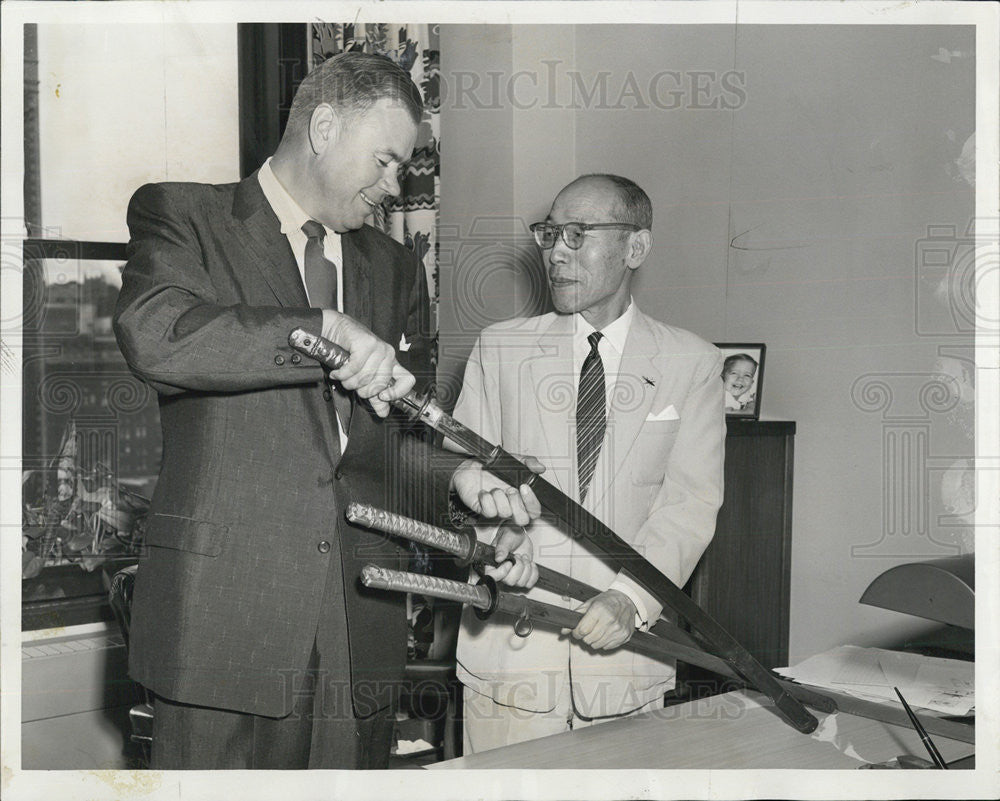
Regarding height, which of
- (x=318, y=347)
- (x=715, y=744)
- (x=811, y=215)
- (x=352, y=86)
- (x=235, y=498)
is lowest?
(x=715, y=744)

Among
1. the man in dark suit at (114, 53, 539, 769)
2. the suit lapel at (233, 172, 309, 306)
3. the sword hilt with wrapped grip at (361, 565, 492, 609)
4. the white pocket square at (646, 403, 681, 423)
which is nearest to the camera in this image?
the sword hilt with wrapped grip at (361, 565, 492, 609)

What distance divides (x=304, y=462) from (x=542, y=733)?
0.66 m

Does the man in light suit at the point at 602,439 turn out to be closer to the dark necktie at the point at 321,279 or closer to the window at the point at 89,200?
the dark necktie at the point at 321,279

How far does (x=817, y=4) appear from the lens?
156 centimetres

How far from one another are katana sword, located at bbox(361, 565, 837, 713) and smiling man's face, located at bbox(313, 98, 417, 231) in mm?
583

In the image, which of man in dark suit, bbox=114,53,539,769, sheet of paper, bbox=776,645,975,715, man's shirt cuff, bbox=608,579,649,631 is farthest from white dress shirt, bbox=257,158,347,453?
sheet of paper, bbox=776,645,975,715

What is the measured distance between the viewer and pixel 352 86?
1399 mm

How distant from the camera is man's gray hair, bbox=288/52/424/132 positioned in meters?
1.40

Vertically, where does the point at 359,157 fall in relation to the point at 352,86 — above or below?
below

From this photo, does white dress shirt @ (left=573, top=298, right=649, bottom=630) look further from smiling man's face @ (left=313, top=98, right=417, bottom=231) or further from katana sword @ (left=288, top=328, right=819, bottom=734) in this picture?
smiling man's face @ (left=313, top=98, right=417, bottom=231)

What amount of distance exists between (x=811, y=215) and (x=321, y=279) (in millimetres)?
872

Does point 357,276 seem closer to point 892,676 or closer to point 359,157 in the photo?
point 359,157

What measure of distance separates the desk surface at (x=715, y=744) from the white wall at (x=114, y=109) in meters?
1.12

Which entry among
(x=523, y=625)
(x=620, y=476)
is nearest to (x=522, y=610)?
(x=523, y=625)
